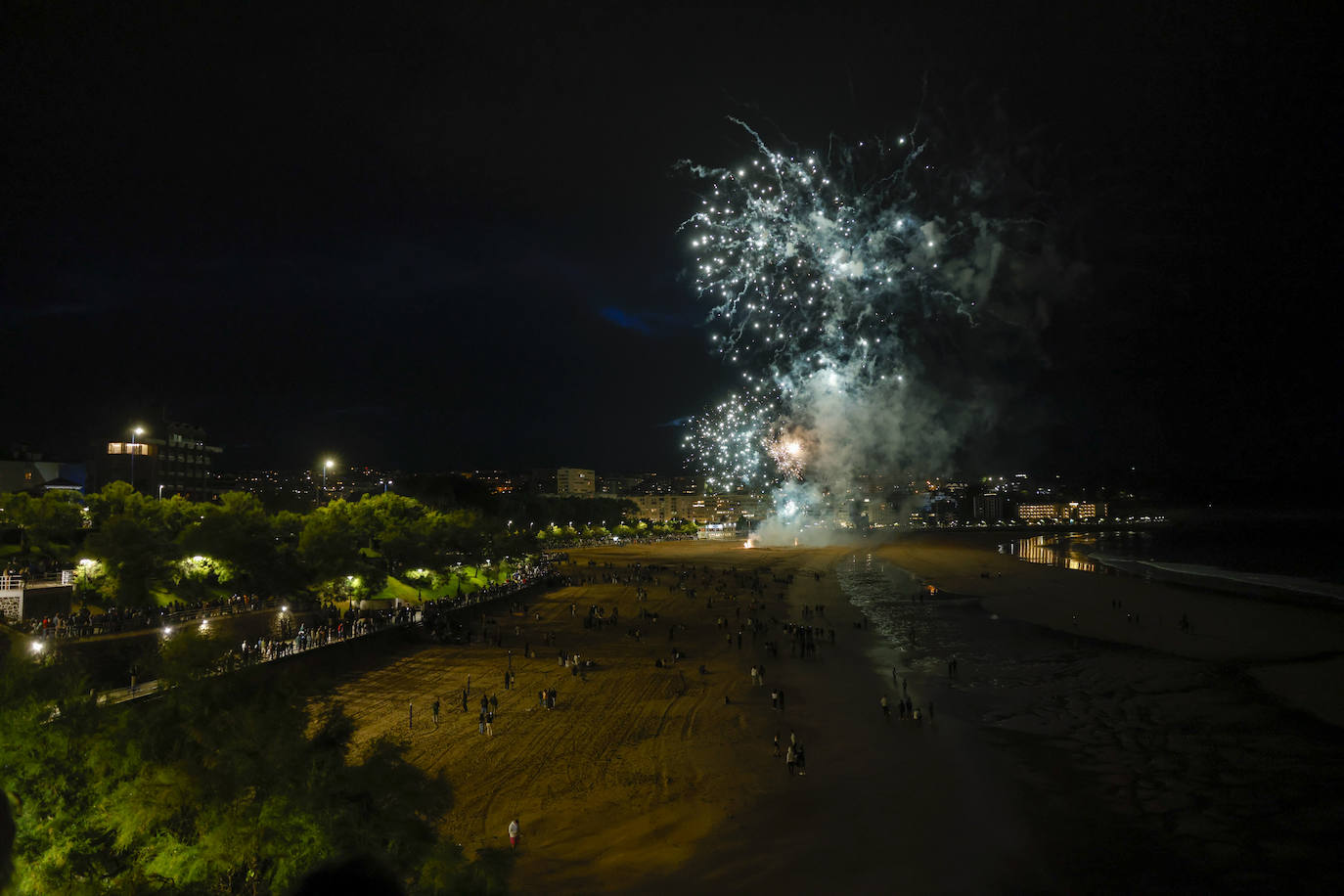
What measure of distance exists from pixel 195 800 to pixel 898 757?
1351 centimetres

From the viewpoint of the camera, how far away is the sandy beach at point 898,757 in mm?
12102

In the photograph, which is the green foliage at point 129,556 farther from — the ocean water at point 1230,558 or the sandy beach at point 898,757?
the ocean water at point 1230,558

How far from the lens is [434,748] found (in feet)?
56.6

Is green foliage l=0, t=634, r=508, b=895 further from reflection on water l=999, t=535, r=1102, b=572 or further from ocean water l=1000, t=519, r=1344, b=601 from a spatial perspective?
reflection on water l=999, t=535, r=1102, b=572

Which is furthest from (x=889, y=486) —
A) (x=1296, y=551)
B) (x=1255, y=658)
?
(x=1255, y=658)

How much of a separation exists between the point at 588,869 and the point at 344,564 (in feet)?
66.4

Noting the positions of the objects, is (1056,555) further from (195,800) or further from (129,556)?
(195,800)

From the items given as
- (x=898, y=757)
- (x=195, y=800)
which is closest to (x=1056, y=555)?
(x=898, y=757)

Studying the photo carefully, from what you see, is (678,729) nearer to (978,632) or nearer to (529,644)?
(529,644)

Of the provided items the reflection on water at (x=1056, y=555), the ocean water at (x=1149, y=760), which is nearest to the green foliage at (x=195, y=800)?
the ocean water at (x=1149, y=760)

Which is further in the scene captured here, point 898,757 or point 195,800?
point 898,757

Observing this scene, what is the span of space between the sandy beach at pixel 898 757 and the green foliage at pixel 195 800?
4.75m

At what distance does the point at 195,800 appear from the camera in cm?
731

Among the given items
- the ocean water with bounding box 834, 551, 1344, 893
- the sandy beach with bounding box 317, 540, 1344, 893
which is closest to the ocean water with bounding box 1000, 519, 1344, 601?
the sandy beach with bounding box 317, 540, 1344, 893
